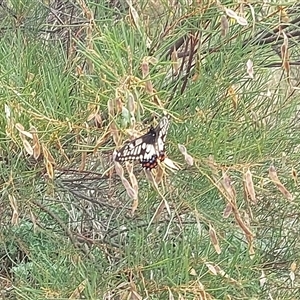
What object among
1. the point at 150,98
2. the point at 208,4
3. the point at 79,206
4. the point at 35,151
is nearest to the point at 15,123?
the point at 35,151

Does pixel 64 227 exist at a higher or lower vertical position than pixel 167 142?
lower

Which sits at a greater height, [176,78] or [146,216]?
[176,78]

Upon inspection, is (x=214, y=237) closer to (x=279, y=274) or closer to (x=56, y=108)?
(x=56, y=108)

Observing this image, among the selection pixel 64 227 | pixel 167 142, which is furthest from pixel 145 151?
pixel 64 227

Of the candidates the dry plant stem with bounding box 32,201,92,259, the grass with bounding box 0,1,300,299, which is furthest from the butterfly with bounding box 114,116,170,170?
the dry plant stem with bounding box 32,201,92,259

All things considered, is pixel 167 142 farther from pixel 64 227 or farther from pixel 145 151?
pixel 64 227

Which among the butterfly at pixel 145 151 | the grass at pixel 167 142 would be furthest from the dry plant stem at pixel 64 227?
the butterfly at pixel 145 151
